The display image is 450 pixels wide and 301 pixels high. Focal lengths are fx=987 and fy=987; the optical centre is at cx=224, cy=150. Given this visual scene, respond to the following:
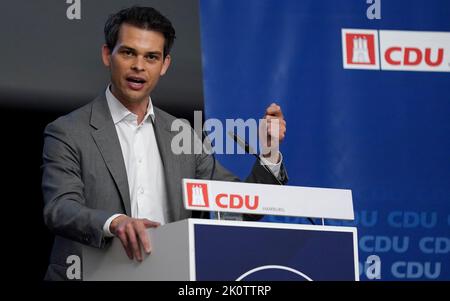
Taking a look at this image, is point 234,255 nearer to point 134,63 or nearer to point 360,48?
point 134,63

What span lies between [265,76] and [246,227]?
1.74m

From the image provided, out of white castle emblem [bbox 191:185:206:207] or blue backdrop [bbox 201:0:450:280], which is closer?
white castle emblem [bbox 191:185:206:207]

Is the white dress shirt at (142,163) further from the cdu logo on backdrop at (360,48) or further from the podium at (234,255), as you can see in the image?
the cdu logo on backdrop at (360,48)

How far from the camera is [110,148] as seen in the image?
3.42m

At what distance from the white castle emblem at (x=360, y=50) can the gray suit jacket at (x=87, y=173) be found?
1.20 m

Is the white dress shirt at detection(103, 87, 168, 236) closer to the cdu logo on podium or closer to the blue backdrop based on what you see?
the cdu logo on podium

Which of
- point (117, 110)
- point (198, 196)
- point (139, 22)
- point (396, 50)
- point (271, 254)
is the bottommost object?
point (271, 254)

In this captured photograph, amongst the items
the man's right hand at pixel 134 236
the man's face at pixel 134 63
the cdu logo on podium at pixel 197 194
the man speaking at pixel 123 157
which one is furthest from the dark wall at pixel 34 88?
the cdu logo on podium at pixel 197 194

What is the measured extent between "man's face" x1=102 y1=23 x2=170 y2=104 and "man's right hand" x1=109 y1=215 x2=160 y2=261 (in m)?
0.85

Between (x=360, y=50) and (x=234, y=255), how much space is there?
1.98 metres

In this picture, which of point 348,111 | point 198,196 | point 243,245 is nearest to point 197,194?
point 198,196

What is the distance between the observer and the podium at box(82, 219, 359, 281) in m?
2.72

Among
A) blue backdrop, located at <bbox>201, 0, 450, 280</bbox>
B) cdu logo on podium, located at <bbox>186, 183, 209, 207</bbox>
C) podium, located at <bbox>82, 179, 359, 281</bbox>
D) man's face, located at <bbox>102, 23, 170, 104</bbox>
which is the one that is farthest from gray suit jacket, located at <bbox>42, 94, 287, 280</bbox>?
blue backdrop, located at <bbox>201, 0, 450, 280</bbox>
